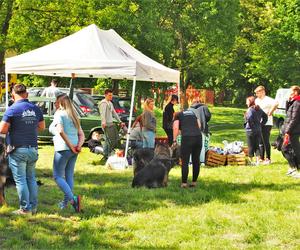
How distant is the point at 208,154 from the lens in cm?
1377

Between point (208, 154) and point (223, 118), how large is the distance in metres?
25.9

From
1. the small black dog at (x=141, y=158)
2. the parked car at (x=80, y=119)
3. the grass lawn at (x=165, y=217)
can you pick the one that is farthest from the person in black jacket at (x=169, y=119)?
the parked car at (x=80, y=119)

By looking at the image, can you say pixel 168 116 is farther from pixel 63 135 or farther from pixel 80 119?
pixel 63 135

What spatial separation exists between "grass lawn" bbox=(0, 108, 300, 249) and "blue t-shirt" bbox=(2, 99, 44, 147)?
109cm

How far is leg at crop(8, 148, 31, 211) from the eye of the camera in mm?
7469

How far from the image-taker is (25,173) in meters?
7.64

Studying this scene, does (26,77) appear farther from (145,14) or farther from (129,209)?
(129,209)

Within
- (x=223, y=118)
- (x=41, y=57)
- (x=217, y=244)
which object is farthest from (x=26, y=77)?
(x=217, y=244)

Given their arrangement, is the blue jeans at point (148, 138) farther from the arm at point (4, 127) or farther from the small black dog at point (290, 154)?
the arm at point (4, 127)

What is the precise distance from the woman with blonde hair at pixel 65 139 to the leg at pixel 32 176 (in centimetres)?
34

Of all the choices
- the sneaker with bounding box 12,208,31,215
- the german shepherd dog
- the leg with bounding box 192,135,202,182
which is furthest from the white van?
the sneaker with bounding box 12,208,31,215

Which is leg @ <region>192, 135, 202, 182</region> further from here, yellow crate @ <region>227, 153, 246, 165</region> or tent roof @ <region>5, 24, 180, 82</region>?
yellow crate @ <region>227, 153, 246, 165</region>

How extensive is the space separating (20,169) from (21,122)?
2.17 feet

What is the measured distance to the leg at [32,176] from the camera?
24.9 feet
